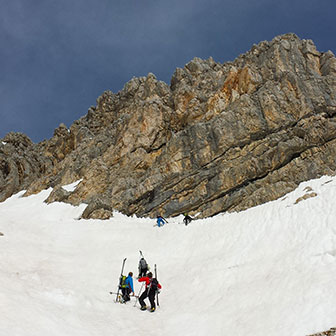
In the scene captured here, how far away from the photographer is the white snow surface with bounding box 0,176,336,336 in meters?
9.15

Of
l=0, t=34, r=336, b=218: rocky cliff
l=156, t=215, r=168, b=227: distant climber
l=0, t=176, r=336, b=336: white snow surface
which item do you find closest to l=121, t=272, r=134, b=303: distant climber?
l=0, t=176, r=336, b=336: white snow surface

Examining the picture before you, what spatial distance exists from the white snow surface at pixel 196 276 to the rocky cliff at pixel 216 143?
8.58 meters

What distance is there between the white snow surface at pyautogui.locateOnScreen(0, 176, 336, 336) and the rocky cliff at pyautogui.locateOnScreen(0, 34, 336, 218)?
28.1 ft

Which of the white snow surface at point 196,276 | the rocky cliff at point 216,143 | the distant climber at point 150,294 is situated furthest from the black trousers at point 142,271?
the rocky cliff at point 216,143

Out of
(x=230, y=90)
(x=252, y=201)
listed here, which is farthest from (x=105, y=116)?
(x=252, y=201)

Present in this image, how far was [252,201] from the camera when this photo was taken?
2791cm

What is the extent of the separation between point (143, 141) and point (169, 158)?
23.5 feet

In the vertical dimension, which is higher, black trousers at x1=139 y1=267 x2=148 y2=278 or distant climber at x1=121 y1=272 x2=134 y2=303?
black trousers at x1=139 y1=267 x2=148 y2=278

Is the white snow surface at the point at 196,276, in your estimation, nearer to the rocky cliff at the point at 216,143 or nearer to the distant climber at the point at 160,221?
the distant climber at the point at 160,221

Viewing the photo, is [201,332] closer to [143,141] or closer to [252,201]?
[252,201]

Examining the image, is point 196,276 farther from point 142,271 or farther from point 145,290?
point 142,271

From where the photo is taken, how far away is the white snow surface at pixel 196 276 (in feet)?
30.0

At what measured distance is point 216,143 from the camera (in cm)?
3766

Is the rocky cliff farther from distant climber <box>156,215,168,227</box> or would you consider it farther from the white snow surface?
the white snow surface
